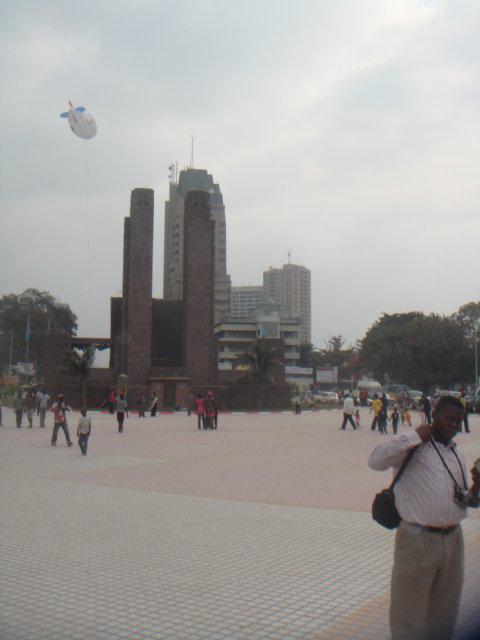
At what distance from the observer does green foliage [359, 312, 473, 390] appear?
69.8 metres

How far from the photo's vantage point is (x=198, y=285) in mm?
52125

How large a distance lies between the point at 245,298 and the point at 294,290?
24155 millimetres

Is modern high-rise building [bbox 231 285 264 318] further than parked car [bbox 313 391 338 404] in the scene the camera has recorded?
Yes

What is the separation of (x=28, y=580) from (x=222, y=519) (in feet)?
10.3

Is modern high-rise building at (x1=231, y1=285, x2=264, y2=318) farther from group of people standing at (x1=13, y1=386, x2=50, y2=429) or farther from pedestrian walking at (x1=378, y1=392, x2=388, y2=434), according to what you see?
pedestrian walking at (x1=378, y1=392, x2=388, y2=434)

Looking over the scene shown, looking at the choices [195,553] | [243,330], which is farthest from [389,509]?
[243,330]

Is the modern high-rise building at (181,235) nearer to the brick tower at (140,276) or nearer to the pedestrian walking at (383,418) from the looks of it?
the brick tower at (140,276)

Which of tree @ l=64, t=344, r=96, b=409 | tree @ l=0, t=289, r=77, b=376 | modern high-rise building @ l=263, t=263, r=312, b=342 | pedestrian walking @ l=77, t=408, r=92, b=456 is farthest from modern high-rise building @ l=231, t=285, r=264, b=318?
pedestrian walking @ l=77, t=408, r=92, b=456

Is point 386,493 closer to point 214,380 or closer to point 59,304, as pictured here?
point 214,380

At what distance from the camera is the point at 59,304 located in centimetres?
9519

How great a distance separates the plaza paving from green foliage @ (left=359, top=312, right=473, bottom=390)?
5793 centimetres

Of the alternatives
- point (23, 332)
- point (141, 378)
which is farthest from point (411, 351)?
point (23, 332)

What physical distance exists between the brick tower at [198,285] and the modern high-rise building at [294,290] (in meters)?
137

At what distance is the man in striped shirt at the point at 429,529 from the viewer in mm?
3695
